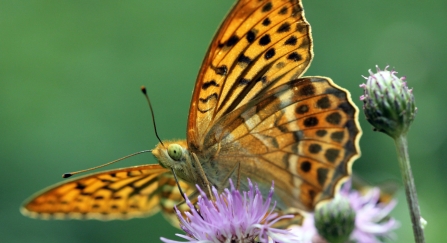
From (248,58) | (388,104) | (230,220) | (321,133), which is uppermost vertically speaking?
(248,58)

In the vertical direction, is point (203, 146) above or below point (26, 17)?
below

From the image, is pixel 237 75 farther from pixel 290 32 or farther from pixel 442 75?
pixel 442 75

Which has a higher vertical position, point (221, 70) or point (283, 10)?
point (283, 10)

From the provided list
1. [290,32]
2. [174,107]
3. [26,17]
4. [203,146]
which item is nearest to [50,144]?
[174,107]

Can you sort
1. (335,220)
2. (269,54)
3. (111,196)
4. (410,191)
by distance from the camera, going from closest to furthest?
(410,191)
(269,54)
(335,220)
(111,196)

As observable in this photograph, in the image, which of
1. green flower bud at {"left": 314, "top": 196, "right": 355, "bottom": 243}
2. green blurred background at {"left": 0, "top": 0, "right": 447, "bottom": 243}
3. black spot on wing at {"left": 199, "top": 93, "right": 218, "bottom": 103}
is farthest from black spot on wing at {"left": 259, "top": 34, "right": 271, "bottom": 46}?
green blurred background at {"left": 0, "top": 0, "right": 447, "bottom": 243}

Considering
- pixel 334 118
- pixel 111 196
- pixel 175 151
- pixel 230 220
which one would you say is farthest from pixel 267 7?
pixel 111 196

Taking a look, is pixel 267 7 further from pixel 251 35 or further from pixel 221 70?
pixel 221 70
